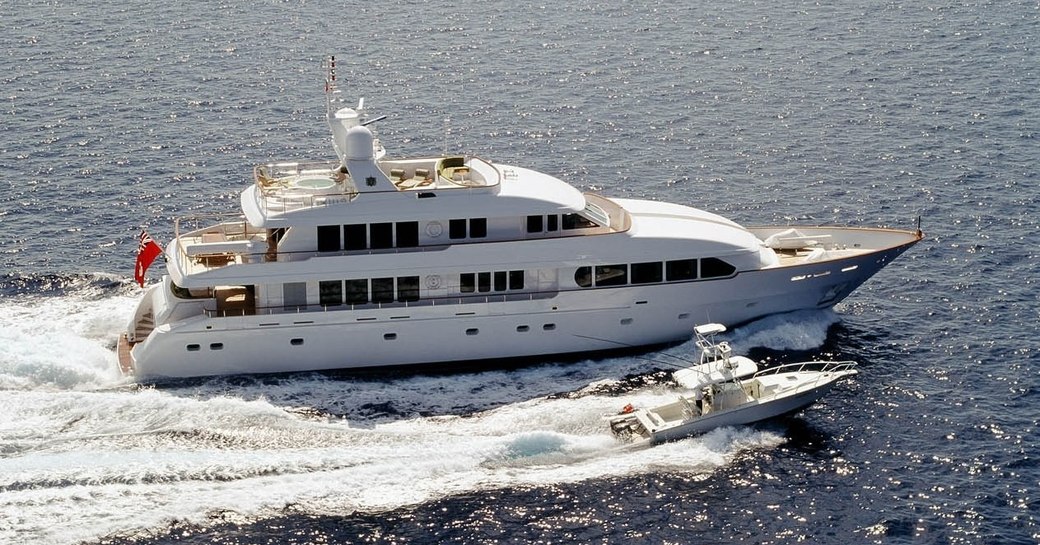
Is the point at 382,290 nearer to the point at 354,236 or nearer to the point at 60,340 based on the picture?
the point at 354,236

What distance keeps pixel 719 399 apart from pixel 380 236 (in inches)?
478

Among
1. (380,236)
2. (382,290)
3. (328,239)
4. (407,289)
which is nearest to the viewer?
(328,239)

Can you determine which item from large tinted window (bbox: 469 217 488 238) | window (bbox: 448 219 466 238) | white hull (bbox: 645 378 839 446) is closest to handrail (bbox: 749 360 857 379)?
white hull (bbox: 645 378 839 446)

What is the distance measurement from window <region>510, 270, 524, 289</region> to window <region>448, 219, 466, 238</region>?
6.77ft

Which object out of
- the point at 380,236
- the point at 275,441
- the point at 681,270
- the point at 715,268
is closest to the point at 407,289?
the point at 380,236

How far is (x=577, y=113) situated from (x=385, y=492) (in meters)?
34.6

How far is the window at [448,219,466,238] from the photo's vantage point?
49188 millimetres

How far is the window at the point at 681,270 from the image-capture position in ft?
165

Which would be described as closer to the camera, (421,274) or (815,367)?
(421,274)

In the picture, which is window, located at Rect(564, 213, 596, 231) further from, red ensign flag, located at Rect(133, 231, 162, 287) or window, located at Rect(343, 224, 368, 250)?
red ensign flag, located at Rect(133, 231, 162, 287)

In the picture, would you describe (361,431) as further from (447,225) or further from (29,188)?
(29,188)

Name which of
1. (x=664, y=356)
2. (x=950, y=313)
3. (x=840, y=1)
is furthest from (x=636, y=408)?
(x=840, y=1)

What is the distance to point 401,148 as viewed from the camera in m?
69.1

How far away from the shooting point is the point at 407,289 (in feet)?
162
